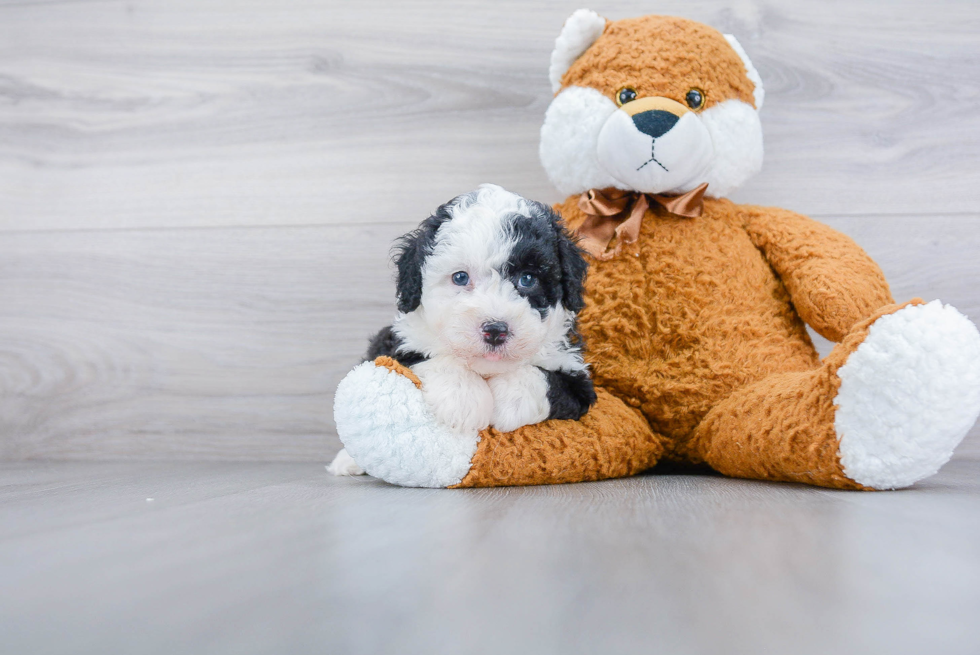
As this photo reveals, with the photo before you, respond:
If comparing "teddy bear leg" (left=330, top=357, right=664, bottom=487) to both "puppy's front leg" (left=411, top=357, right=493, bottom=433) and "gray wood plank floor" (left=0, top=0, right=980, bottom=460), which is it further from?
"gray wood plank floor" (left=0, top=0, right=980, bottom=460)

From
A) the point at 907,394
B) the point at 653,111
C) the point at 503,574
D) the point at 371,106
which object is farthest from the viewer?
the point at 371,106

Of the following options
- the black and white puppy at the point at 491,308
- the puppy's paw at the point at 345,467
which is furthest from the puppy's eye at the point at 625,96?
the puppy's paw at the point at 345,467

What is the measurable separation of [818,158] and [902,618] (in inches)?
40.7

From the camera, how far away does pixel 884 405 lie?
748 mm

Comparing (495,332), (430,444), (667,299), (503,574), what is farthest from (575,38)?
(503,574)

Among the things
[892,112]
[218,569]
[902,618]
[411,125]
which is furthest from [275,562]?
[892,112]

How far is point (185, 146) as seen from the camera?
4.57 feet

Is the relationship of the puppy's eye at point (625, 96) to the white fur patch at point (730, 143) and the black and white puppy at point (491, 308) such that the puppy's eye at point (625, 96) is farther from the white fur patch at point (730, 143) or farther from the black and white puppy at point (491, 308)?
the black and white puppy at point (491, 308)

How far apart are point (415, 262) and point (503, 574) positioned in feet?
1.49

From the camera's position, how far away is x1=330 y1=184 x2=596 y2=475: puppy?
0.82 metres

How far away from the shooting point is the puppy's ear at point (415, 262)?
0.86 meters

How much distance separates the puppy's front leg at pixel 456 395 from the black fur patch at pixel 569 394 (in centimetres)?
8

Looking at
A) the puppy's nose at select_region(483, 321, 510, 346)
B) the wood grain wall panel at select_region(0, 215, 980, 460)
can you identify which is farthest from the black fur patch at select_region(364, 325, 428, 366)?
the wood grain wall panel at select_region(0, 215, 980, 460)

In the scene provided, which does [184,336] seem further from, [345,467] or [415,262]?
[415,262]
